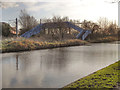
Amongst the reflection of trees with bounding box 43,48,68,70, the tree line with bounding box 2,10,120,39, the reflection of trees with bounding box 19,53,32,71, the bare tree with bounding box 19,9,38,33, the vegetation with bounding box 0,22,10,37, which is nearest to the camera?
the reflection of trees with bounding box 19,53,32,71

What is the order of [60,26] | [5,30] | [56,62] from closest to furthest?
1. [56,62]
2. [60,26]
3. [5,30]

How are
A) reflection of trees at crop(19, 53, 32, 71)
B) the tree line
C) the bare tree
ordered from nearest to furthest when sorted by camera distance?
reflection of trees at crop(19, 53, 32, 71) → the tree line → the bare tree

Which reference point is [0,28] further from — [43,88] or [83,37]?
[43,88]

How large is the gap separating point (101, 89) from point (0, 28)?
25247mm

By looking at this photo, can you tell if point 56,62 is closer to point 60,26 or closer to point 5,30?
point 60,26

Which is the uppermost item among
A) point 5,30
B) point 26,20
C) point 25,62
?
point 26,20

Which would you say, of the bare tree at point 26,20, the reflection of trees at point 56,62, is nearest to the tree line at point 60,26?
the bare tree at point 26,20

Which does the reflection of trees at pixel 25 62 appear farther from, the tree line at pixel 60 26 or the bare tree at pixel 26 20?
the bare tree at pixel 26 20

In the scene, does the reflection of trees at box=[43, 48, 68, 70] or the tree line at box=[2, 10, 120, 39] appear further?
the tree line at box=[2, 10, 120, 39]

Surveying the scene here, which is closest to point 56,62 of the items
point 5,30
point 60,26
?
point 60,26

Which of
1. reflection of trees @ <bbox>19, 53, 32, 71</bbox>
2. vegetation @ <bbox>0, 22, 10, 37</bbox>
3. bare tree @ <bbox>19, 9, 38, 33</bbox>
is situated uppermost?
bare tree @ <bbox>19, 9, 38, 33</bbox>

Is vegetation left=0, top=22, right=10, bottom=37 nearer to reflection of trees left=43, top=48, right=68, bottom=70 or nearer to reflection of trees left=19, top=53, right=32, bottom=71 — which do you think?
reflection of trees left=19, top=53, right=32, bottom=71

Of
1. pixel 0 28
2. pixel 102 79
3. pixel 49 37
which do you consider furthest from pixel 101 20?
pixel 102 79

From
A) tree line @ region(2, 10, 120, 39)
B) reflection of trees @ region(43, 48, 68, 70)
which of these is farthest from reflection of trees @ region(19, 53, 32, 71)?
tree line @ region(2, 10, 120, 39)
